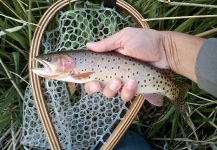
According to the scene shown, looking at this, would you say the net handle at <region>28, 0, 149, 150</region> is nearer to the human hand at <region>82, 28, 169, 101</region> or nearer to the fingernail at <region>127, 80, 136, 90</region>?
the human hand at <region>82, 28, 169, 101</region>

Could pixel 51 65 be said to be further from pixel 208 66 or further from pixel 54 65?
pixel 208 66

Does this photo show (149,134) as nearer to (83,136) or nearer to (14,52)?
(83,136)

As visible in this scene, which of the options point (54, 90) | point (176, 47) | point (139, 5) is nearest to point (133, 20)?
point (139, 5)

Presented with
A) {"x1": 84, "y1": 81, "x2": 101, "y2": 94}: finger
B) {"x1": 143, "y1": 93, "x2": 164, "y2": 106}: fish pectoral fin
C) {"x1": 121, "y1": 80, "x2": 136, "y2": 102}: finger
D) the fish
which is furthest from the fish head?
{"x1": 143, "y1": 93, "x2": 164, "y2": 106}: fish pectoral fin

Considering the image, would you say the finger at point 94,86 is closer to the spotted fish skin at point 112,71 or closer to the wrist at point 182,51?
the spotted fish skin at point 112,71

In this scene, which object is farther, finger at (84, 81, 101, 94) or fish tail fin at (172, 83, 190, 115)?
fish tail fin at (172, 83, 190, 115)

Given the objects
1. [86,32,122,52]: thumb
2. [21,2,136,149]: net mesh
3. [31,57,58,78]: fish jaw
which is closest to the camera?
[31,57,58,78]: fish jaw

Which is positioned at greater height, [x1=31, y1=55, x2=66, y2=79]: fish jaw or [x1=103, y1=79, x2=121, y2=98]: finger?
[x1=31, y1=55, x2=66, y2=79]: fish jaw

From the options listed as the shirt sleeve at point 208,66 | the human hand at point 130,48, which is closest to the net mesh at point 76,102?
the human hand at point 130,48
